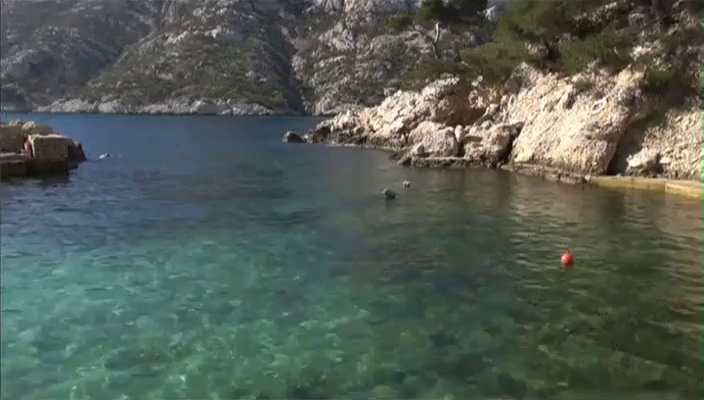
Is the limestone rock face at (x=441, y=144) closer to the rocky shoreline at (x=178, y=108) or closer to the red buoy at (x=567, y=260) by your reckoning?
the red buoy at (x=567, y=260)

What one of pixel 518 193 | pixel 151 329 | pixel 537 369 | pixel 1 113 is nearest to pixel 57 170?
pixel 518 193

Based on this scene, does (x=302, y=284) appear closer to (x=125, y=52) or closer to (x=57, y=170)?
(x=57, y=170)

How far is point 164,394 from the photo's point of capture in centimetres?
997

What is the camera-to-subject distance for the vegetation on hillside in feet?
115

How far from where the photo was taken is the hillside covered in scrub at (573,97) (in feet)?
112

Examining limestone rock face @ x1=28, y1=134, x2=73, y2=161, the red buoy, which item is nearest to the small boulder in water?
limestone rock face @ x1=28, y1=134, x2=73, y2=161

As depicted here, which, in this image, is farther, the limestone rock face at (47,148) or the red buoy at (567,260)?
the limestone rock face at (47,148)

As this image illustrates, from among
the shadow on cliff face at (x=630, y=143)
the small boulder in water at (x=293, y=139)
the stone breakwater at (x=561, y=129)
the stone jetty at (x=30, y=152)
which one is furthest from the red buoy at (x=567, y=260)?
the small boulder in water at (x=293, y=139)

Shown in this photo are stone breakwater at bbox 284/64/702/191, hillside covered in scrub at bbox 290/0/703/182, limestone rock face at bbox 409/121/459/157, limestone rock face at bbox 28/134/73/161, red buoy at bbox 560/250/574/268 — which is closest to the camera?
red buoy at bbox 560/250/574/268

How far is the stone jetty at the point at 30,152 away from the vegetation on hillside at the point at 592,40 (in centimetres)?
3205

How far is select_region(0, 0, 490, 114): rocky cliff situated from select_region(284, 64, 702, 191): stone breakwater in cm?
9937

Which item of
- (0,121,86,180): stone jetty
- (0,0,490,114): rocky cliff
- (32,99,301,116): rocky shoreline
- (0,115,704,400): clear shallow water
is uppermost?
(0,0,490,114): rocky cliff

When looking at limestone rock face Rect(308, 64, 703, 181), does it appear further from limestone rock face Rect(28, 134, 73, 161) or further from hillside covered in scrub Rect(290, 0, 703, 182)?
limestone rock face Rect(28, 134, 73, 161)

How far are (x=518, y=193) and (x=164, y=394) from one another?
78.3 feet
